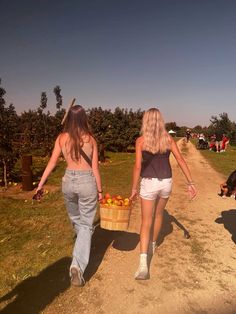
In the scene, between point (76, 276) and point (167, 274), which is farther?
point (167, 274)

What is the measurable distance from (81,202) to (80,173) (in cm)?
43

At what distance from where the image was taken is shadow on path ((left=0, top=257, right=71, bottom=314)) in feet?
14.6

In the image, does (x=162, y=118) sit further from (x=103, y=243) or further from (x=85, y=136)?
(x=103, y=243)

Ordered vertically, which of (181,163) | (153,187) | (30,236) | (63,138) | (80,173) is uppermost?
(63,138)

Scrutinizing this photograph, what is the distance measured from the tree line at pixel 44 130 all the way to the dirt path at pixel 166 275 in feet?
22.0

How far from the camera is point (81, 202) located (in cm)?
505

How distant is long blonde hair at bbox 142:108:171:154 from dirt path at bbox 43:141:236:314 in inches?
74.8

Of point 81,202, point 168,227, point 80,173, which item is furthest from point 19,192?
point 80,173

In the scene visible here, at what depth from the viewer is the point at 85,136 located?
506 cm

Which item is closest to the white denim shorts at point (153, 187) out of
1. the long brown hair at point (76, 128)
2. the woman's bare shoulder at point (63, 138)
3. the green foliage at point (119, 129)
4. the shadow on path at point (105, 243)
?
the long brown hair at point (76, 128)

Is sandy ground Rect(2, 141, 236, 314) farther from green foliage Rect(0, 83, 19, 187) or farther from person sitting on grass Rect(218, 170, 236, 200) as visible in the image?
green foliage Rect(0, 83, 19, 187)

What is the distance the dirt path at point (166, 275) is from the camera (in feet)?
14.7

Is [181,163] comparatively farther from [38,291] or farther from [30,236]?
[30,236]

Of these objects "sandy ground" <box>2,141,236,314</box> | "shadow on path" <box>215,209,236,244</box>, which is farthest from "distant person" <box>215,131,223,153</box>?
"sandy ground" <box>2,141,236,314</box>
